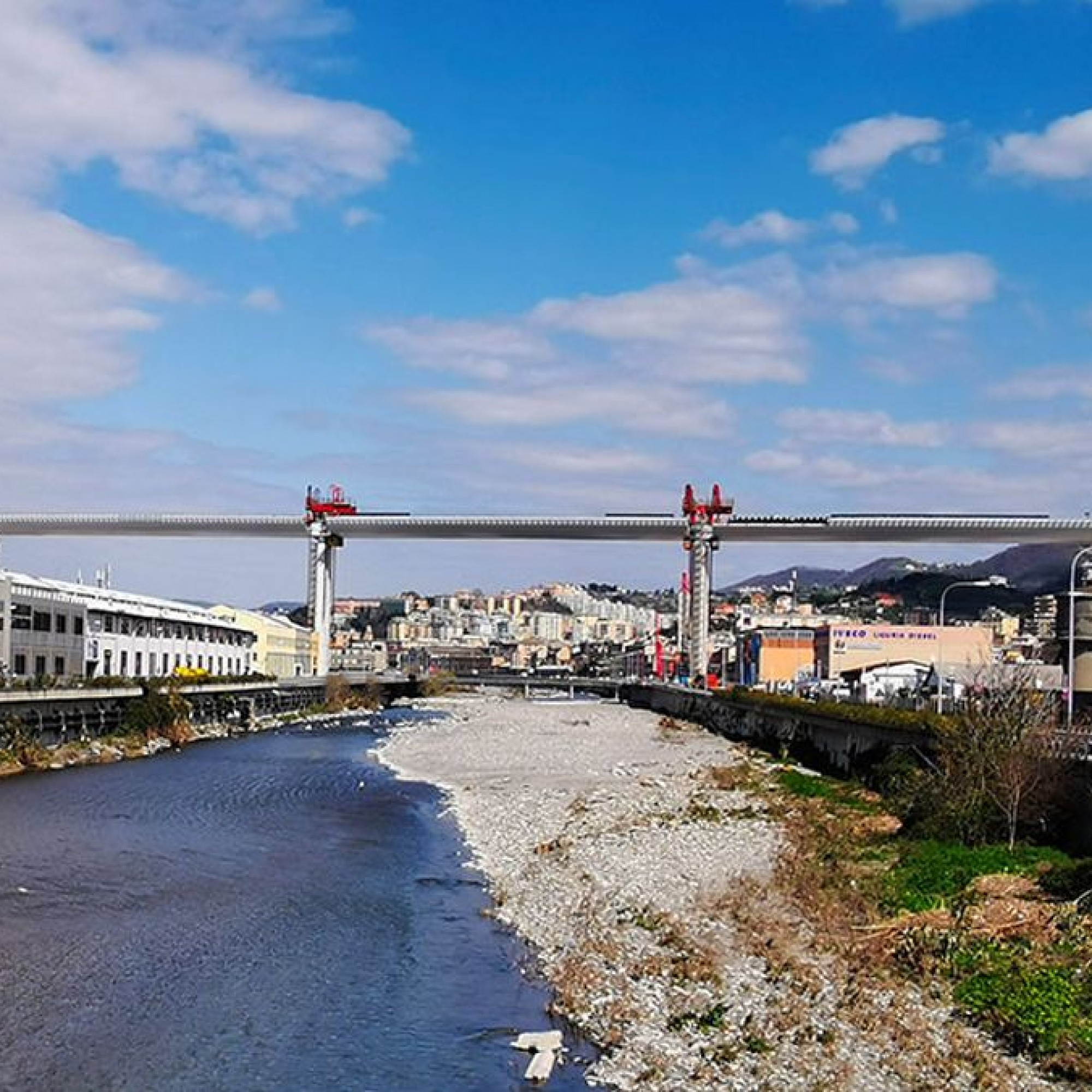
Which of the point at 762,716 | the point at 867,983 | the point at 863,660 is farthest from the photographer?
the point at 863,660

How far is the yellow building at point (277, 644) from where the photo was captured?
115 metres

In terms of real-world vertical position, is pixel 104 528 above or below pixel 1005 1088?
above

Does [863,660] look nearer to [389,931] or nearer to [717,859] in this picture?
[717,859]

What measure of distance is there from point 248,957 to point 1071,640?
2280 cm

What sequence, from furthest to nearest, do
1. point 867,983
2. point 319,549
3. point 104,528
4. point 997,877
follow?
point 104,528, point 319,549, point 997,877, point 867,983

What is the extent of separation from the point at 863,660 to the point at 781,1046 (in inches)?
3295

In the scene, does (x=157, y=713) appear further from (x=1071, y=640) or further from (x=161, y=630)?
(x=1071, y=640)

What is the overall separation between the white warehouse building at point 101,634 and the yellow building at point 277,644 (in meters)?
10.3

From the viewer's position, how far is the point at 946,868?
2484 centimetres

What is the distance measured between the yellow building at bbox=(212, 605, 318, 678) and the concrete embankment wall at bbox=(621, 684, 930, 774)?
36.1 meters

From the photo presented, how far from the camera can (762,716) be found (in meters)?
66.9

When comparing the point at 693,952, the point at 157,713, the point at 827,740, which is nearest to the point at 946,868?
the point at 693,952

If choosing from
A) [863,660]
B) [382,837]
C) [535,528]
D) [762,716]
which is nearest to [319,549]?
[535,528]

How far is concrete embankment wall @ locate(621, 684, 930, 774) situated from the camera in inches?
1668
